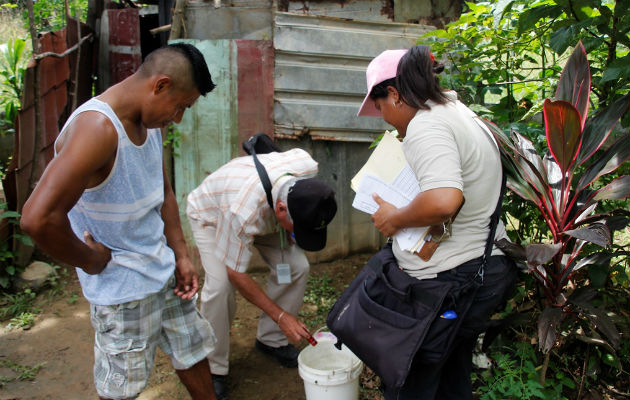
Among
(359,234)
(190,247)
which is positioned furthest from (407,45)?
(190,247)

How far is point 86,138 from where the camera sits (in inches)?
65.6

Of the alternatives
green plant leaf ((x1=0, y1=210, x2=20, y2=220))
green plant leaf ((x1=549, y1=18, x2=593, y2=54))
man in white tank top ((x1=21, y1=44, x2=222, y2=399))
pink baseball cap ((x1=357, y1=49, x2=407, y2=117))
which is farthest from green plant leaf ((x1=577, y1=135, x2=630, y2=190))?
green plant leaf ((x1=0, y1=210, x2=20, y2=220))

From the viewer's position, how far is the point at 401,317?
190 cm

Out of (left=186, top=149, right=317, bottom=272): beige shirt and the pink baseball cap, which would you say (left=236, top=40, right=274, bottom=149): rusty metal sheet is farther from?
the pink baseball cap

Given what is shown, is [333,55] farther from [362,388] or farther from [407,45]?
[362,388]

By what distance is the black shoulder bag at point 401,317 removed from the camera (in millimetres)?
1865

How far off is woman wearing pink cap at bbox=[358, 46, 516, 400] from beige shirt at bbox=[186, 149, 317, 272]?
85 centimetres

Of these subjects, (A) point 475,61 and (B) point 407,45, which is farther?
(B) point 407,45

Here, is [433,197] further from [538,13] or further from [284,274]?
[284,274]

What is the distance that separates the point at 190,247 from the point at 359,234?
1.60 metres

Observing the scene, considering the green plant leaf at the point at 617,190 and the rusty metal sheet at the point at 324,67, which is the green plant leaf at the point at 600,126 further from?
the rusty metal sheet at the point at 324,67

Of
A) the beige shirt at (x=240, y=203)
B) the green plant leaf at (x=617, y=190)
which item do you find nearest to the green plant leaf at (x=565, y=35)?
the green plant leaf at (x=617, y=190)

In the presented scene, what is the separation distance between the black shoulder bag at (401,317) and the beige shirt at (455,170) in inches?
2.2

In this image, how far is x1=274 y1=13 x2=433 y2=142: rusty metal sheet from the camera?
165 inches
